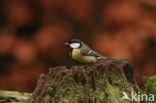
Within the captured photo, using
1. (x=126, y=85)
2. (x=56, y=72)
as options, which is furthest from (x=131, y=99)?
(x=56, y=72)

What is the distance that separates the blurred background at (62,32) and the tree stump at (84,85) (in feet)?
7.24

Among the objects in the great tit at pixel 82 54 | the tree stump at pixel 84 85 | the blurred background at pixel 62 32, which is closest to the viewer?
the tree stump at pixel 84 85

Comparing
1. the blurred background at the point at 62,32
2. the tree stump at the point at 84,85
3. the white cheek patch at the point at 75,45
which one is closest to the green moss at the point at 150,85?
the tree stump at the point at 84,85

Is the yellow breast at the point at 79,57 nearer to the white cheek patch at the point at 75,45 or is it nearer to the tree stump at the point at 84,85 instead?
the white cheek patch at the point at 75,45

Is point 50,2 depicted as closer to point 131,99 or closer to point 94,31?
point 94,31

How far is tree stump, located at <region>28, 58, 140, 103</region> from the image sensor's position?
4289mm

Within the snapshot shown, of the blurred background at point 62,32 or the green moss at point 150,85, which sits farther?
the blurred background at point 62,32

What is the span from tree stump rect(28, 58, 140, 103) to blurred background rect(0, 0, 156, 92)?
2.21 metres

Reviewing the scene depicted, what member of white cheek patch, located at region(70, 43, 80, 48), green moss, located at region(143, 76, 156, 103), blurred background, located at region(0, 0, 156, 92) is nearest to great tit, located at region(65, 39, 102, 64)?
white cheek patch, located at region(70, 43, 80, 48)

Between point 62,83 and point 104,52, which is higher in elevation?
point 104,52

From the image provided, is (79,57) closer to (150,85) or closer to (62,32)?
(150,85)

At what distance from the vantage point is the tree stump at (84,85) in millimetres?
4289

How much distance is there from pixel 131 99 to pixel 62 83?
0.34 m

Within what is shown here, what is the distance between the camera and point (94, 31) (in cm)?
670
